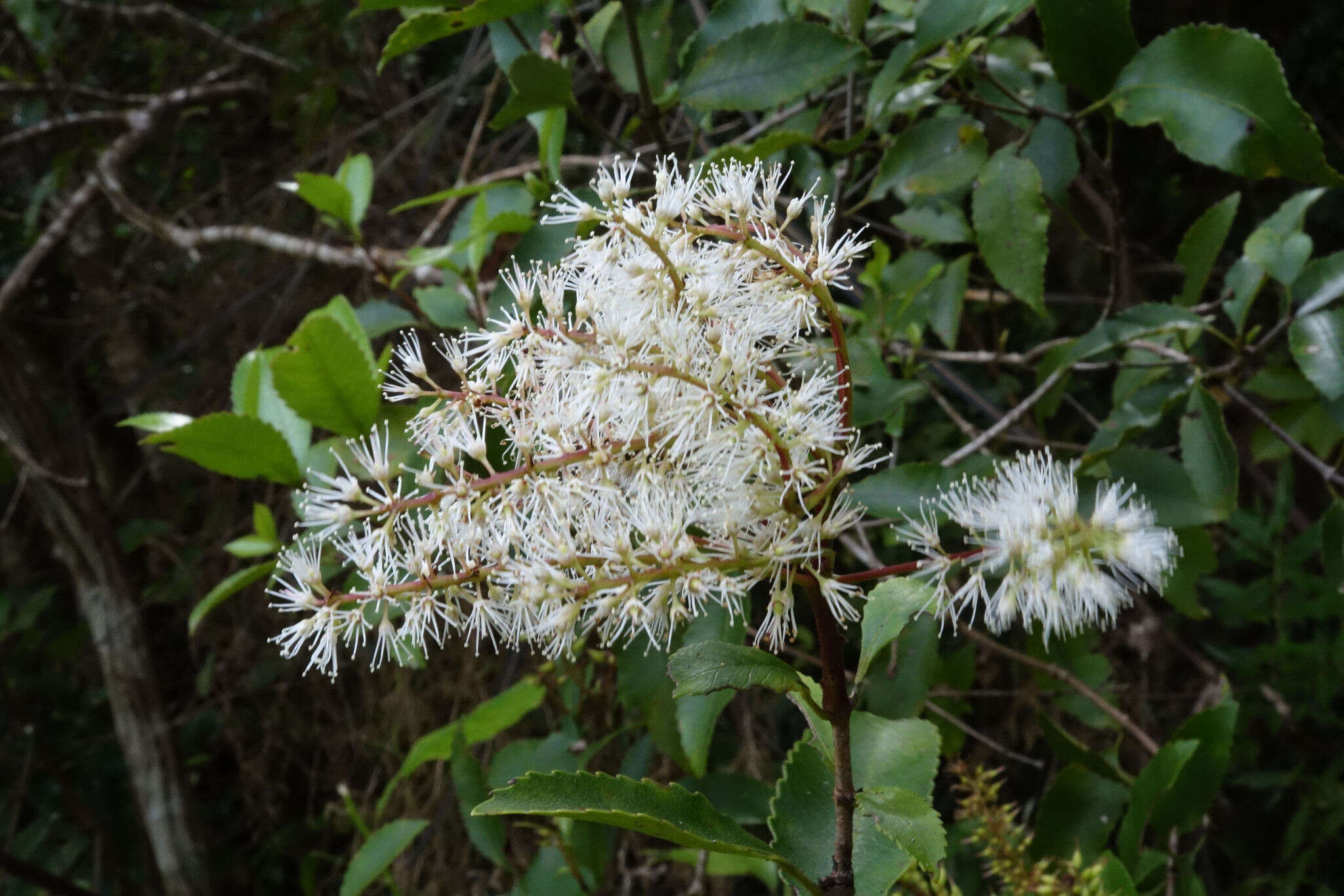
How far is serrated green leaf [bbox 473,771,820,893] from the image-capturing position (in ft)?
1.59

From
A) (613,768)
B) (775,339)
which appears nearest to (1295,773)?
(613,768)

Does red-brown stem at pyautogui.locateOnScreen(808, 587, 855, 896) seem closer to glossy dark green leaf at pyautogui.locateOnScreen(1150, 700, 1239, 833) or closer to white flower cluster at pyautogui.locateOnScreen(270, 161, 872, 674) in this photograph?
white flower cluster at pyautogui.locateOnScreen(270, 161, 872, 674)

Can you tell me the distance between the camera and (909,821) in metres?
0.51

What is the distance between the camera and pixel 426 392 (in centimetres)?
63

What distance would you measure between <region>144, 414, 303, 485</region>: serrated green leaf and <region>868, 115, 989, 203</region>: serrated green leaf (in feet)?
2.32

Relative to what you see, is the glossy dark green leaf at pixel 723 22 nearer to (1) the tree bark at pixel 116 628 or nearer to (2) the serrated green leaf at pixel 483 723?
(2) the serrated green leaf at pixel 483 723

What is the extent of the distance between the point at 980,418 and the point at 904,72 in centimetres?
104

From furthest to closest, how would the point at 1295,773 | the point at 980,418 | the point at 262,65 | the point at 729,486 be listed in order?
the point at 262,65 → the point at 980,418 → the point at 1295,773 → the point at 729,486

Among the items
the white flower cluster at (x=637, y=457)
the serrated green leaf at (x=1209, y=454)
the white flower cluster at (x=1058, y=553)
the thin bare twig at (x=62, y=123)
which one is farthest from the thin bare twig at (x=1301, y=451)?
the thin bare twig at (x=62, y=123)

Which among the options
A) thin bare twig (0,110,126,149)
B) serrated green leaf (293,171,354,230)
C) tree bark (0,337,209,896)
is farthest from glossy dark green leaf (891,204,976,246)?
thin bare twig (0,110,126,149)

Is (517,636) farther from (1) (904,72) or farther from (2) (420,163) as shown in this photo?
(2) (420,163)

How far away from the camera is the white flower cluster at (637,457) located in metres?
0.53

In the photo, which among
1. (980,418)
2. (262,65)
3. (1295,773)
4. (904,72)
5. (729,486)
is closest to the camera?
(729,486)

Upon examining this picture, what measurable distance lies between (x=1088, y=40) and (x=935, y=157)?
0.64 ft
